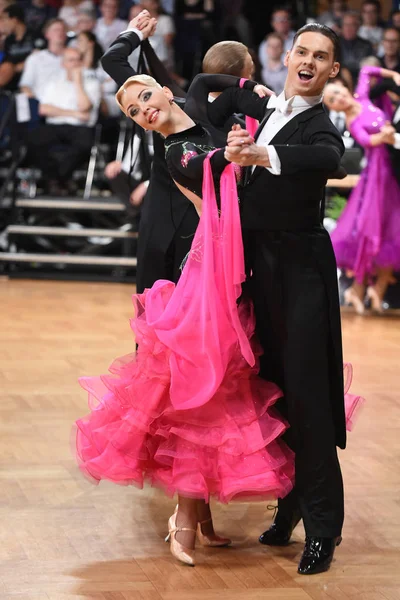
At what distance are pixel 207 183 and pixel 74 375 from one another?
2566 millimetres

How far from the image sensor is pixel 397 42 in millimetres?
8523

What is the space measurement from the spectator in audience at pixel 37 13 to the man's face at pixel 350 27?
281 centimetres

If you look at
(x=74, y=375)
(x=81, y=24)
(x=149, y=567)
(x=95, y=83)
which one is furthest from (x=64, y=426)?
(x=81, y=24)

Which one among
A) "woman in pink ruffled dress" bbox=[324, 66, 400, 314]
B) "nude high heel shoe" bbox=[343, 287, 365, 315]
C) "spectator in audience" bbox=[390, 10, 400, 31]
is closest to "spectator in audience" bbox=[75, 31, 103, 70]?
"spectator in audience" bbox=[390, 10, 400, 31]

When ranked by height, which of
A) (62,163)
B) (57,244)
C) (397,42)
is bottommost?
(57,244)

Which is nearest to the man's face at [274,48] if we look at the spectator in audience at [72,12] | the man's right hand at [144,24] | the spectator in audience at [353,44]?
the spectator in audience at [353,44]

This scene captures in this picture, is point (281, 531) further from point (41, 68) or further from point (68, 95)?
point (41, 68)

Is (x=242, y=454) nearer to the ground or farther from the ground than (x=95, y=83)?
nearer to the ground

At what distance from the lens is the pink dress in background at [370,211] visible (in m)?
6.79

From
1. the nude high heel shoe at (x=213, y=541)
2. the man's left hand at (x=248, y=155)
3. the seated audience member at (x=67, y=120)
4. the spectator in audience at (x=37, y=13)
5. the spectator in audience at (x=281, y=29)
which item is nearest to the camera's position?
the man's left hand at (x=248, y=155)

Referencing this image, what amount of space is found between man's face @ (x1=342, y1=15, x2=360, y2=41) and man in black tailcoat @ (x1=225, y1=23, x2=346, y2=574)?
671 cm

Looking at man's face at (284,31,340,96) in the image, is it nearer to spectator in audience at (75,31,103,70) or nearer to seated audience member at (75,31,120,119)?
seated audience member at (75,31,120,119)

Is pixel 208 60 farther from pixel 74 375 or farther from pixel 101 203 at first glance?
pixel 101 203

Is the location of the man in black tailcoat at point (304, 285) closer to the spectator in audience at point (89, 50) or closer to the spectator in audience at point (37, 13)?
the spectator in audience at point (89, 50)
